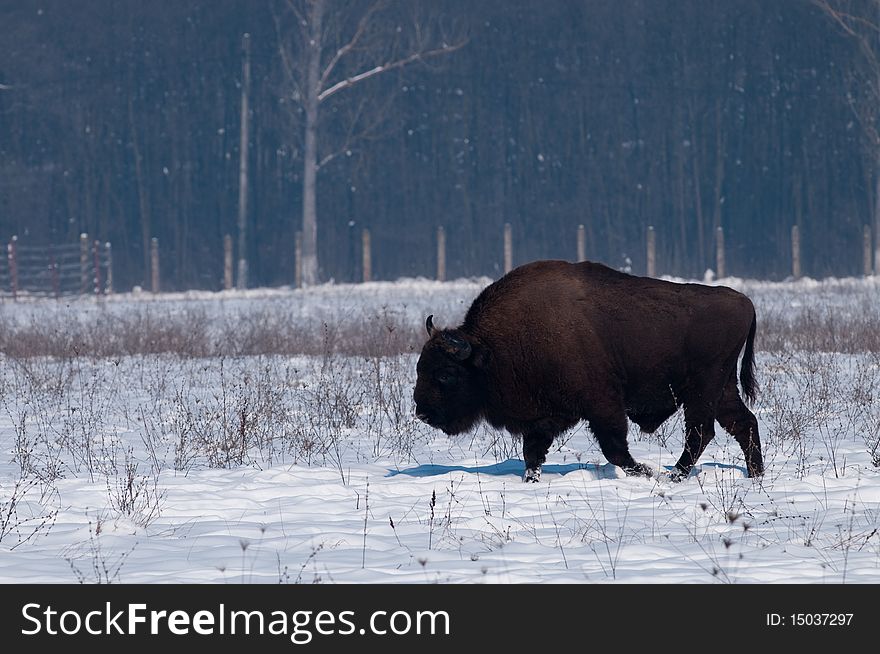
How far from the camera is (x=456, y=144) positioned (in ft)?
136

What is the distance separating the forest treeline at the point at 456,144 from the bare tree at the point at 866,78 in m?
0.76

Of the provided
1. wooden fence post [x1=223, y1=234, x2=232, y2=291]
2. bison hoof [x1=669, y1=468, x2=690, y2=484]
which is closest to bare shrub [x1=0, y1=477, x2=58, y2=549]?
bison hoof [x1=669, y1=468, x2=690, y2=484]

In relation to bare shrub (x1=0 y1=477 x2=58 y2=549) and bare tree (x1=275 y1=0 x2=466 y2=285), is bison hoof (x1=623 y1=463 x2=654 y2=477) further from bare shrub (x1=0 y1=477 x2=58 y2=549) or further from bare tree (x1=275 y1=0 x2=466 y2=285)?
bare tree (x1=275 y1=0 x2=466 y2=285)

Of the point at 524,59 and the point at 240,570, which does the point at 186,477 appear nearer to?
the point at 240,570

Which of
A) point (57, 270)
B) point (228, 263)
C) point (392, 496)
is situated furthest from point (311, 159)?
point (392, 496)

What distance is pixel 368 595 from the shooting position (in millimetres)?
4820

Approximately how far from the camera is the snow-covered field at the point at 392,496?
5.50m

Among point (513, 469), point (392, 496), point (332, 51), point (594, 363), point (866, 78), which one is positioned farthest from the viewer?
point (332, 51)

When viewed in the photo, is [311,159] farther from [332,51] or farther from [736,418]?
[736,418]

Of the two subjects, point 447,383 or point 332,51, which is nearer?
point 447,383

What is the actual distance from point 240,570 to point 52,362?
11832 mm

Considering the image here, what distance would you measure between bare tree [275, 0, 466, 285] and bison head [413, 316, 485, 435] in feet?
85.2

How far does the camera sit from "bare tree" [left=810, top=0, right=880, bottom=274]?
33794 mm

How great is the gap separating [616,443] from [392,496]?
1.61m
